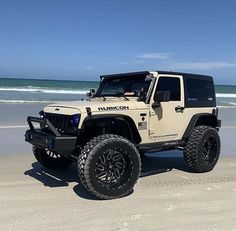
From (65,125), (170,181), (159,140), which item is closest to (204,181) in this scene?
(170,181)

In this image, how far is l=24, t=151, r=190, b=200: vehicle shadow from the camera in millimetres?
6645

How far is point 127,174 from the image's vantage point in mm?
6082

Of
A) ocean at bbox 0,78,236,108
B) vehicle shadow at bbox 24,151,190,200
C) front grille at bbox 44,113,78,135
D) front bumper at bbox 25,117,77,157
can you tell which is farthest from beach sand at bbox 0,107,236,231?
ocean at bbox 0,78,236,108

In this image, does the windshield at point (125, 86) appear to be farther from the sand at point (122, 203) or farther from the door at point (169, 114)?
the sand at point (122, 203)

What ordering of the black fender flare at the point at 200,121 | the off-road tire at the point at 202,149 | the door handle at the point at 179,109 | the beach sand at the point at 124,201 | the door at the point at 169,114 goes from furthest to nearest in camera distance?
1. the black fender flare at the point at 200,121
2. the off-road tire at the point at 202,149
3. the door handle at the point at 179,109
4. the door at the point at 169,114
5. the beach sand at the point at 124,201

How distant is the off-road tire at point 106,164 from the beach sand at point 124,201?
17 centimetres

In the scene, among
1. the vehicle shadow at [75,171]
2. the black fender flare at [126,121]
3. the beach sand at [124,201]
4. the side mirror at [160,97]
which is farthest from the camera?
the side mirror at [160,97]

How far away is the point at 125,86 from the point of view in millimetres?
7473

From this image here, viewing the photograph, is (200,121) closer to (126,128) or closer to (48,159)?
(126,128)

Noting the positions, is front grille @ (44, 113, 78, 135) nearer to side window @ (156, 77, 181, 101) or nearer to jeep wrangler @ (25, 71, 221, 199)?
jeep wrangler @ (25, 71, 221, 199)

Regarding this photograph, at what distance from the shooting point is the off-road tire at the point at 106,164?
5.71 m

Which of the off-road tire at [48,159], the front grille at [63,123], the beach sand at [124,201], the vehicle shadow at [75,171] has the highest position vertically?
the front grille at [63,123]

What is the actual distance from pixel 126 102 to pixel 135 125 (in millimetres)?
396

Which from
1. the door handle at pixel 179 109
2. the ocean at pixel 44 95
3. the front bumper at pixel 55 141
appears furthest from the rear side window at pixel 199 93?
the ocean at pixel 44 95
